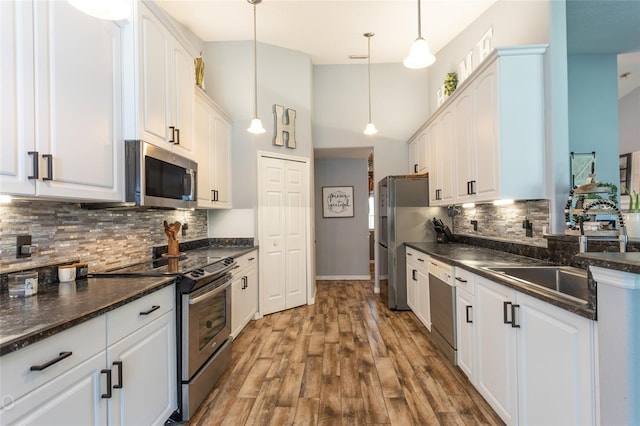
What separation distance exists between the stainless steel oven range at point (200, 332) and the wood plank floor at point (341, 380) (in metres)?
0.13

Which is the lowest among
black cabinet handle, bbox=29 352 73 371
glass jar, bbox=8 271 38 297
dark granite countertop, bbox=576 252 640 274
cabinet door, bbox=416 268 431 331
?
cabinet door, bbox=416 268 431 331

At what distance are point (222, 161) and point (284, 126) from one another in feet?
3.42

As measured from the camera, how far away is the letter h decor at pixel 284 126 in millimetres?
4172

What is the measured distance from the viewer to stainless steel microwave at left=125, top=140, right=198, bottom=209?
189cm

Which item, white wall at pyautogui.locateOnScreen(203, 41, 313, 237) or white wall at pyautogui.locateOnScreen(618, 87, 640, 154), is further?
white wall at pyautogui.locateOnScreen(203, 41, 313, 237)

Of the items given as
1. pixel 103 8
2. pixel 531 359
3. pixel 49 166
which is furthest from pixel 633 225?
pixel 49 166

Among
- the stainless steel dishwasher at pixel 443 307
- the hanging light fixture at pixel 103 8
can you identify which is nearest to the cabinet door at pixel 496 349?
the stainless steel dishwasher at pixel 443 307

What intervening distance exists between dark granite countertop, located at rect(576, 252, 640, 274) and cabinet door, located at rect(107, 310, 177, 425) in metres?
1.93

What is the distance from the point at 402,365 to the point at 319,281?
11.8 ft

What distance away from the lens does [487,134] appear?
8.24ft

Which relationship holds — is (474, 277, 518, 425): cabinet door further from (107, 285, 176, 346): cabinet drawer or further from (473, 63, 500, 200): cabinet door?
(107, 285, 176, 346): cabinet drawer

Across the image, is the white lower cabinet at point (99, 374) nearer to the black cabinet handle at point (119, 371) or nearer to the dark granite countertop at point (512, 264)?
the black cabinet handle at point (119, 371)

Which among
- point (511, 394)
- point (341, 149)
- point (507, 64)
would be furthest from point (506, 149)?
point (341, 149)

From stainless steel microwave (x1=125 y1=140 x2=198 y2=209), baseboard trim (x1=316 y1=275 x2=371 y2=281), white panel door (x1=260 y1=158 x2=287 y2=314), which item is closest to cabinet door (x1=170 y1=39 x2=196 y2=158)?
stainless steel microwave (x1=125 y1=140 x2=198 y2=209)
